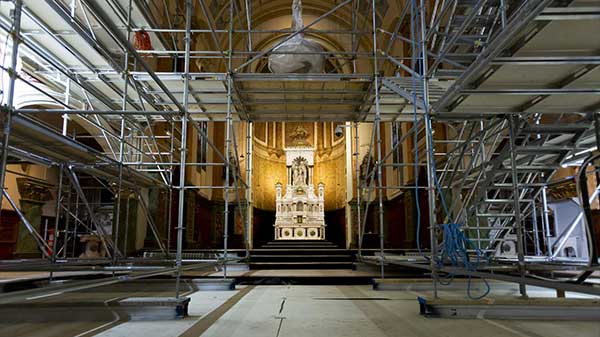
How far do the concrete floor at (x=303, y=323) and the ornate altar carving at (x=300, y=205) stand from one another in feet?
34.7

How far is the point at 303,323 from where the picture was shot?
285 centimetres

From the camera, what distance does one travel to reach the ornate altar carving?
14773 mm

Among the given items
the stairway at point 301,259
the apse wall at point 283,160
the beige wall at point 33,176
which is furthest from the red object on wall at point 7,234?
the apse wall at point 283,160

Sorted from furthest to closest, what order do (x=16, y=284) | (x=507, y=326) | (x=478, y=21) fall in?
(x=478, y=21)
(x=16, y=284)
(x=507, y=326)

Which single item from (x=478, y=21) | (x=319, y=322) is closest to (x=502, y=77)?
(x=319, y=322)

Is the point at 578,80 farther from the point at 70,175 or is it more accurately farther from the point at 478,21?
the point at 70,175

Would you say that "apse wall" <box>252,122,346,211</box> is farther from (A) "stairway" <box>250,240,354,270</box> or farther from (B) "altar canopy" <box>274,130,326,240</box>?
(A) "stairway" <box>250,240,354,270</box>

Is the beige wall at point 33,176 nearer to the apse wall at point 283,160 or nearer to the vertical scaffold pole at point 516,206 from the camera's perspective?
the apse wall at point 283,160

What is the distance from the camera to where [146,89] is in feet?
20.8

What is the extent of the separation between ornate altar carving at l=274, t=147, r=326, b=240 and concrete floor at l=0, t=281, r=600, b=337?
34.7ft

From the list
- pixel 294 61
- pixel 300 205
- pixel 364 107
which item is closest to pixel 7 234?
pixel 294 61

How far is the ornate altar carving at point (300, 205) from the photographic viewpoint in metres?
14.8

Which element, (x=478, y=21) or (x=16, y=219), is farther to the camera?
(x=16, y=219)

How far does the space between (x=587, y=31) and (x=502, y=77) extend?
572 millimetres
